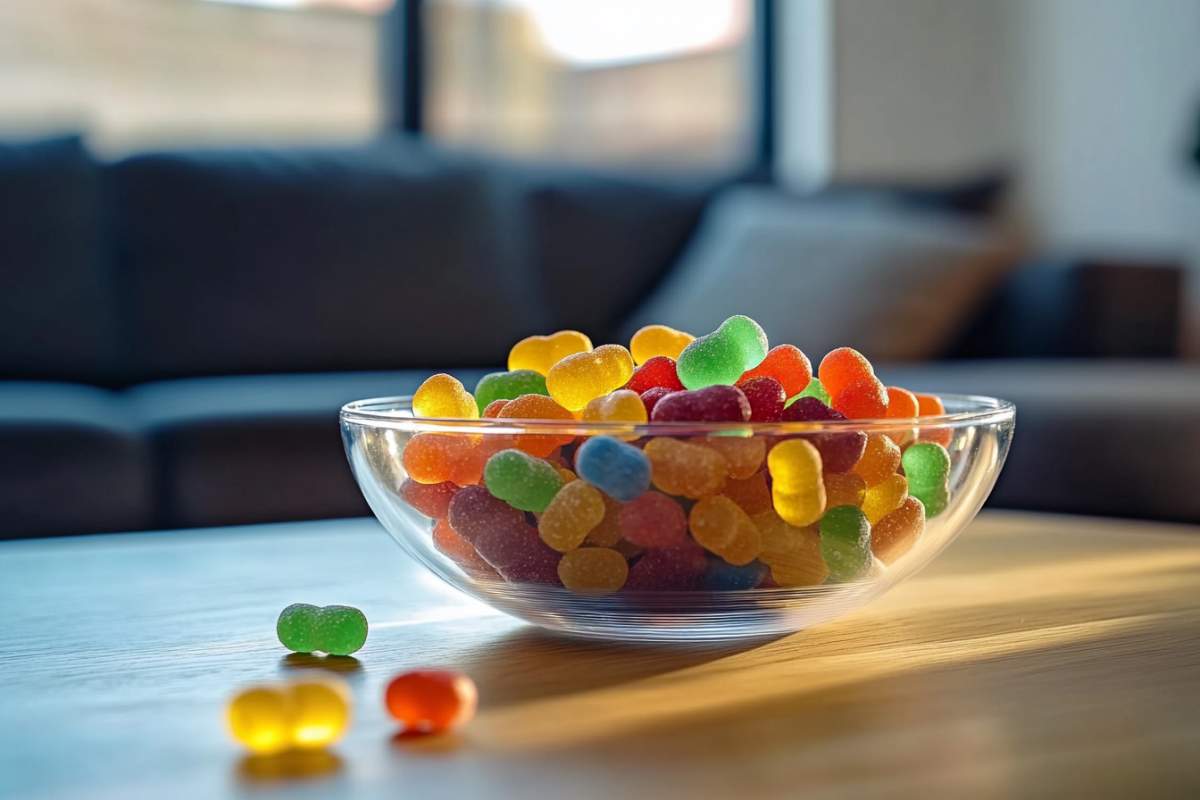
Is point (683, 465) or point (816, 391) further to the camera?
point (816, 391)

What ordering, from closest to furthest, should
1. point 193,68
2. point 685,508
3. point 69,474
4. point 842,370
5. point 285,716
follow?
point 285,716 → point 685,508 → point 842,370 → point 69,474 → point 193,68

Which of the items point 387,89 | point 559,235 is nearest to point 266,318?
point 559,235

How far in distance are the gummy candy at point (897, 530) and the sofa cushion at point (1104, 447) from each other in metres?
1.24

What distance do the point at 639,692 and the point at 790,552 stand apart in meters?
0.11

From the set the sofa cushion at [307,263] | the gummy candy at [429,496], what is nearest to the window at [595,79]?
the sofa cushion at [307,263]

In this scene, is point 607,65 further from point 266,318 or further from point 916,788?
point 916,788

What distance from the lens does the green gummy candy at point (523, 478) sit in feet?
2.00

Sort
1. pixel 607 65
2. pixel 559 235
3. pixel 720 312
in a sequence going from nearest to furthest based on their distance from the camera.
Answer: pixel 720 312 < pixel 559 235 < pixel 607 65

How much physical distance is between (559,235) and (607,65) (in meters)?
1.12

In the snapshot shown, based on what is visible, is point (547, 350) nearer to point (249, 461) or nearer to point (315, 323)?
point (249, 461)

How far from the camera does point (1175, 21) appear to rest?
11.2 feet

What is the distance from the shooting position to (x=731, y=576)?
63 cm

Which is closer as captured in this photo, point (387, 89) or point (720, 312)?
point (720, 312)

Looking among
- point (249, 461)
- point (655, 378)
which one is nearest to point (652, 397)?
point (655, 378)
